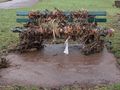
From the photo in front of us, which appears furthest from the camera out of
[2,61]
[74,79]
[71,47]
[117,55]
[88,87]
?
[71,47]

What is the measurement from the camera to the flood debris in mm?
8516

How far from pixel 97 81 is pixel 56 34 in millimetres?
2048

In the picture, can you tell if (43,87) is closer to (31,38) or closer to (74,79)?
(74,79)

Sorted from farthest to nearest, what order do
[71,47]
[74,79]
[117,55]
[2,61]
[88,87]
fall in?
[71,47]
[117,55]
[2,61]
[74,79]
[88,87]

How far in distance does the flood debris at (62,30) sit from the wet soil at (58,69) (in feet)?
0.76

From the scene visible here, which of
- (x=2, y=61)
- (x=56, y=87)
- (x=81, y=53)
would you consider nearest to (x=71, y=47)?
(x=81, y=53)

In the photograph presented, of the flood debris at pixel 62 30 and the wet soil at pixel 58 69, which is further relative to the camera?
the flood debris at pixel 62 30

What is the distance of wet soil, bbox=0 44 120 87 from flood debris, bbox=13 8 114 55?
23 centimetres

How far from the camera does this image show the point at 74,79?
6.89 metres

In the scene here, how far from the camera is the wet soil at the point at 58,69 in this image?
683 centimetres

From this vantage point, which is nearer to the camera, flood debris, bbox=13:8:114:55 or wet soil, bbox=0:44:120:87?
wet soil, bbox=0:44:120:87

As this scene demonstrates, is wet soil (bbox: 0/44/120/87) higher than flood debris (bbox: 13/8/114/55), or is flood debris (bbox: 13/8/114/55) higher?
flood debris (bbox: 13/8/114/55)

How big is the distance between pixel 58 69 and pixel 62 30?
46.6 inches

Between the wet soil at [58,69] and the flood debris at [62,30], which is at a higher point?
the flood debris at [62,30]
